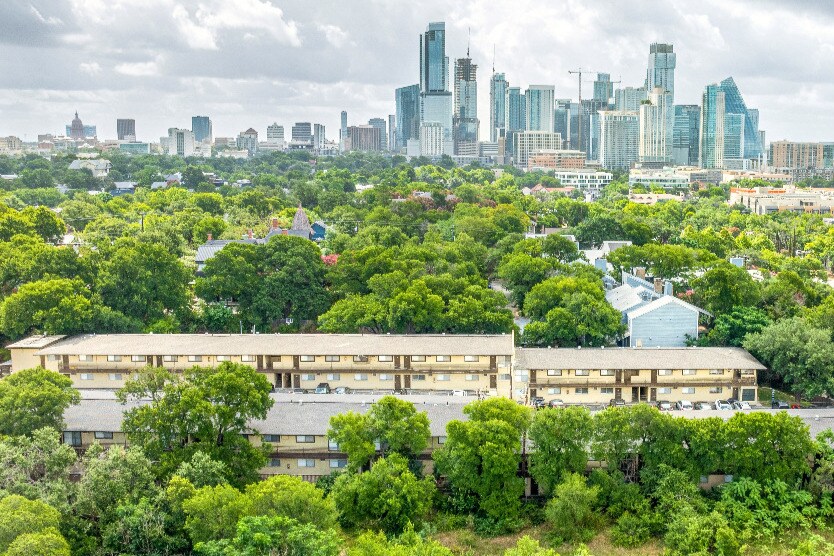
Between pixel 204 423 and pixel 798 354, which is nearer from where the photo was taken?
pixel 204 423

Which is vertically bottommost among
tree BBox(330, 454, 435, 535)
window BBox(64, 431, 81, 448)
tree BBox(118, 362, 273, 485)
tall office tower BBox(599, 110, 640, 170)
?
tree BBox(330, 454, 435, 535)

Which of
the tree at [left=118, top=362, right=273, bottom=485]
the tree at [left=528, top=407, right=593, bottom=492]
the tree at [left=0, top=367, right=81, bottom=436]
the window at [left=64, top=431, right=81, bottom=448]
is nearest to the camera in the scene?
the tree at [left=528, top=407, right=593, bottom=492]

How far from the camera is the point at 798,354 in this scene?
1292 inches

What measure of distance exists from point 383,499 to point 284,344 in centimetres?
1305

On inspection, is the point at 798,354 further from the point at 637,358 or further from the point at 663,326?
the point at 663,326

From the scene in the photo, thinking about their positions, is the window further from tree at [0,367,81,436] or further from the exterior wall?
the exterior wall

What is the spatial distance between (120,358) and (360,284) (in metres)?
14.2

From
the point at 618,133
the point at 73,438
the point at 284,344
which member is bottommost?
the point at 73,438

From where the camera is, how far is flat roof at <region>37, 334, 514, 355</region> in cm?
3378

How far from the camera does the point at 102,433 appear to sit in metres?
27.1

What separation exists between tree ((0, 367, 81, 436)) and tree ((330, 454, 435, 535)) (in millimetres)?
9137

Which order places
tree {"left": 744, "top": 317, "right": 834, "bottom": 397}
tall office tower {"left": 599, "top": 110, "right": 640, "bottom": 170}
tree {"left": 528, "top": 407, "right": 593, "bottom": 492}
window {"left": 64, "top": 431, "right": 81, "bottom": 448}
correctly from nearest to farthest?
tree {"left": 528, "top": 407, "right": 593, "bottom": 492}, window {"left": 64, "top": 431, "right": 81, "bottom": 448}, tree {"left": 744, "top": 317, "right": 834, "bottom": 397}, tall office tower {"left": 599, "top": 110, "right": 640, "bottom": 170}

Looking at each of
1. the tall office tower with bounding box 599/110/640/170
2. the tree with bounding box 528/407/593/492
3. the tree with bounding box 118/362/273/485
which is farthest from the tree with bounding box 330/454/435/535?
the tall office tower with bounding box 599/110/640/170

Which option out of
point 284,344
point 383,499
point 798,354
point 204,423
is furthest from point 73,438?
point 798,354
